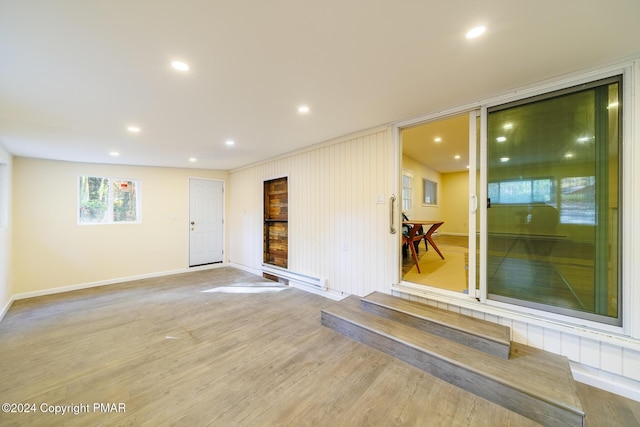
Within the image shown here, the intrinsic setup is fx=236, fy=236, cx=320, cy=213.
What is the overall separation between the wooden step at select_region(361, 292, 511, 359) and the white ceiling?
2.27 m

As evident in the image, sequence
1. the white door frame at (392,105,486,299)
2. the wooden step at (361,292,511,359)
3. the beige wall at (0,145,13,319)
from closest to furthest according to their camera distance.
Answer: the wooden step at (361,292,511,359) < the white door frame at (392,105,486,299) < the beige wall at (0,145,13,319)

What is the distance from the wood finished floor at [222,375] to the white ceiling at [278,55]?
2547 mm

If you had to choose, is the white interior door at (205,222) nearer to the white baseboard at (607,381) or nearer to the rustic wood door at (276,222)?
the rustic wood door at (276,222)

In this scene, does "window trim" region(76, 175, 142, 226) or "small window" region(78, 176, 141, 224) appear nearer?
"window trim" region(76, 175, 142, 226)

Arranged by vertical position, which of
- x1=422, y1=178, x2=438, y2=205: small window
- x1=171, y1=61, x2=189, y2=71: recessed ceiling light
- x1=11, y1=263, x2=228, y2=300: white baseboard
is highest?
x1=171, y1=61, x2=189, y2=71: recessed ceiling light

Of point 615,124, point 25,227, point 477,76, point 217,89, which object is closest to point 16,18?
point 217,89

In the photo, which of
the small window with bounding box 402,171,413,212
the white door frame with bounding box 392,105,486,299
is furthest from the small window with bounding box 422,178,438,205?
the white door frame with bounding box 392,105,486,299

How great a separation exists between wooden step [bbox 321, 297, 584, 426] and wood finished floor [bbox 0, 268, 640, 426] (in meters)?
0.08

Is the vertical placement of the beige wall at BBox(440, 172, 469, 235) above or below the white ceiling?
below

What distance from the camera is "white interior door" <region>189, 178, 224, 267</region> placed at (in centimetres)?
604

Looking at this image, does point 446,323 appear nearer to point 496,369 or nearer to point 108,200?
point 496,369

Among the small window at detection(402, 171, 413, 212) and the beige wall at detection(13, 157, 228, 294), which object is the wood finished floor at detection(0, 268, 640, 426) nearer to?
the beige wall at detection(13, 157, 228, 294)

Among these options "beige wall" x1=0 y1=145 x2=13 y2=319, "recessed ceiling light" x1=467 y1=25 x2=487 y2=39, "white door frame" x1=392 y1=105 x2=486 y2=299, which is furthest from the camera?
"beige wall" x1=0 y1=145 x2=13 y2=319

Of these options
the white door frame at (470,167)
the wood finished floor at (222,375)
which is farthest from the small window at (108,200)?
the white door frame at (470,167)
